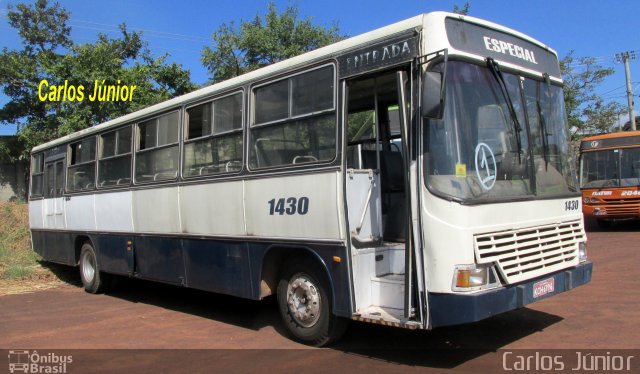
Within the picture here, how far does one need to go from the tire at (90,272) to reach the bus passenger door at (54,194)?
980 millimetres

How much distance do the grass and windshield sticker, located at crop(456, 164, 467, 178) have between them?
10.6 m

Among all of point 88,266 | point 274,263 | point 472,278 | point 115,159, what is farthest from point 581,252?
point 88,266

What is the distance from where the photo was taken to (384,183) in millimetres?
5898

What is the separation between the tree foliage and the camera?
17594mm

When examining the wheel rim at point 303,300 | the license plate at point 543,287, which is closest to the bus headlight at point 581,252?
the license plate at point 543,287

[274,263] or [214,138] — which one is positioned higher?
[214,138]

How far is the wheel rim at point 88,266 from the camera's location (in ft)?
32.2

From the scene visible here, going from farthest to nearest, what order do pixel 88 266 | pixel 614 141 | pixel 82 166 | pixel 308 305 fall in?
pixel 614 141, pixel 88 266, pixel 82 166, pixel 308 305

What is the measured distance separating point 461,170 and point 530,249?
1.12 metres

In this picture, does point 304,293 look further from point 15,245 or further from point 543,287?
point 15,245

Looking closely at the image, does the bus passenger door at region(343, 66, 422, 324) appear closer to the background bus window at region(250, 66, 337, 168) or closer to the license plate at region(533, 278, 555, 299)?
the background bus window at region(250, 66, 337, 168)

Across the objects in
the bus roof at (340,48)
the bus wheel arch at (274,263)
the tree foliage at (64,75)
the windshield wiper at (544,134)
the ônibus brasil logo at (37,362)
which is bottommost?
the ônibus brasil logo at (37,362)

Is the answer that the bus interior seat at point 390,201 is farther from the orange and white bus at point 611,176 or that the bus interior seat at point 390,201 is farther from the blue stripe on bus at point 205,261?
the orange and white bus at point 611,176

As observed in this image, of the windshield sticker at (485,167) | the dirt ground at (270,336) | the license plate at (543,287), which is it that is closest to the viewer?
the windshield sticker at (485,167)
